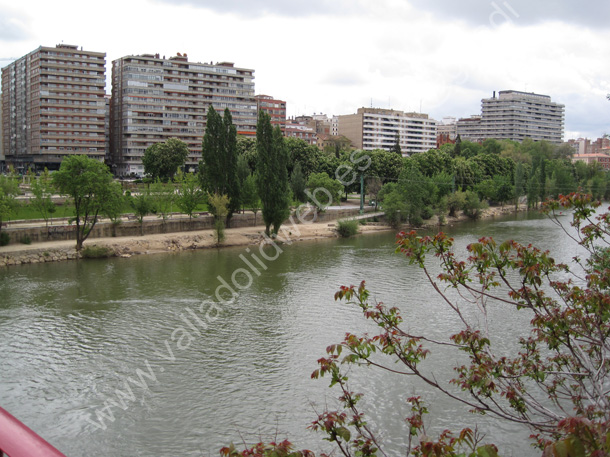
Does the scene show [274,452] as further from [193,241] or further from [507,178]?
[507,178]

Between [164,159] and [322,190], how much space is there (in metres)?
18.1

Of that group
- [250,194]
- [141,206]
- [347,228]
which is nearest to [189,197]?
[141,206]

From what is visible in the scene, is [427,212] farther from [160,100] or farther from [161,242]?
[160,100]

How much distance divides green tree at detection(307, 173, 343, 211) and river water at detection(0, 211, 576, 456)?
14472 mm

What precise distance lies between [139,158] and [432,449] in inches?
2452

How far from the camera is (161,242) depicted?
26.0 metres

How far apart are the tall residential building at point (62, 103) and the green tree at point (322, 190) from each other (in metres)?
33.2

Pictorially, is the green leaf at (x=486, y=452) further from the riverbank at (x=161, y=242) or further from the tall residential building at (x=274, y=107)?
the tall residential building at (x=274, y=107)

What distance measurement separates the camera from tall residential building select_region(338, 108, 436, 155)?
81312 mm


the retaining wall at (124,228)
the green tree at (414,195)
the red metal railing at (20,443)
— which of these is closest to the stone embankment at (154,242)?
the retaining wall at (124,228)

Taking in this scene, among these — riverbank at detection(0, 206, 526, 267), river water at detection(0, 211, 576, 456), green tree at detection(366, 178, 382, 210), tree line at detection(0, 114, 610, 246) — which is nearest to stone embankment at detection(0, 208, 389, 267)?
riverbank at detection(0, 206, 526, 267)

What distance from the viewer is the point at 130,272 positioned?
67.5 feet

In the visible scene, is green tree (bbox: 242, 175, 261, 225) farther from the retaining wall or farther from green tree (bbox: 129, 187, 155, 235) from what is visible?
green tree (bbox: 129, 187, 155, 235)

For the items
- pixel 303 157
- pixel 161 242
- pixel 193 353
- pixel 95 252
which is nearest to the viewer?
pixel 193 353
